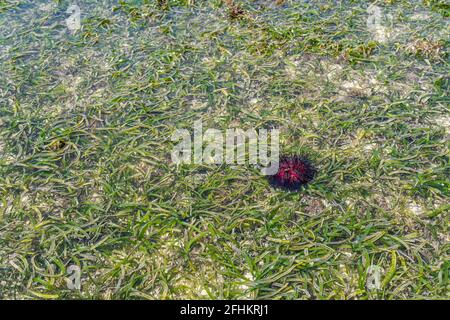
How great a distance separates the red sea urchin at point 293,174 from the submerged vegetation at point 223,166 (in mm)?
87

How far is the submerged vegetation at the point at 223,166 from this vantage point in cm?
423

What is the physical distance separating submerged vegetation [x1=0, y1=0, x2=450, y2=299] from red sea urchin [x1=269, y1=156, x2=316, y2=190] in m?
0.09

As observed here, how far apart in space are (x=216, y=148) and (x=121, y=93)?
1843 mm

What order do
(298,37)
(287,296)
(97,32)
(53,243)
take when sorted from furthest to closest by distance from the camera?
(97,32)
(298,37)
(53,243)
(287,296)

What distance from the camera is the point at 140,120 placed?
5840 mm

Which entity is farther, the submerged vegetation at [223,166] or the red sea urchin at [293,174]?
the red sea urchin at [293,174]

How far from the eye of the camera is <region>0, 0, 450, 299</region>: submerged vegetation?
167 inches

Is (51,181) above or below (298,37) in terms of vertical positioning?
below

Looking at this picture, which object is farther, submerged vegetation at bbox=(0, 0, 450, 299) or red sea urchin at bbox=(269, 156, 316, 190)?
red sea urchin at bbox=(269, 156, 316, 190)

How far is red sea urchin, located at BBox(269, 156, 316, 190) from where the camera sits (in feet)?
15.7

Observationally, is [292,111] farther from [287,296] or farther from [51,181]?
[51,181]

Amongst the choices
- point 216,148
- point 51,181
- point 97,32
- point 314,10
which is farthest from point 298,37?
point 51,181

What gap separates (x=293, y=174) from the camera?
482cm

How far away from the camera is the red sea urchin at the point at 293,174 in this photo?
4781mm
